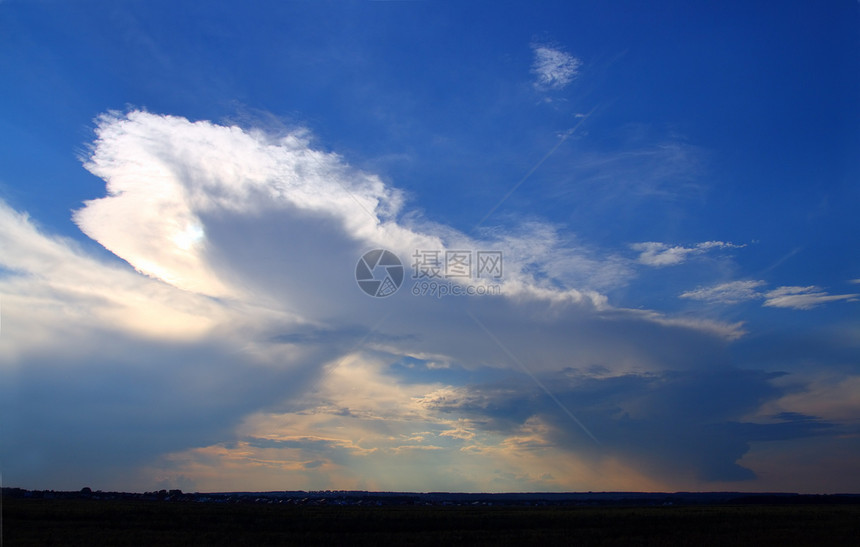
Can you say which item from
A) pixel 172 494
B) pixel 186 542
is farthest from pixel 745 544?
pixel 172 494

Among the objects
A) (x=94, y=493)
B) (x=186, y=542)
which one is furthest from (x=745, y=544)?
(x=94, y=493)

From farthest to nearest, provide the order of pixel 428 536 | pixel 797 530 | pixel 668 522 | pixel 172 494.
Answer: pixel 172 494 < pixel 668 522 < pixel 797 530 < pixel 428 536

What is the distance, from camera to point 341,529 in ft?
176

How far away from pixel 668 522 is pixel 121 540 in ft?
180

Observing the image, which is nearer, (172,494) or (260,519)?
(260,519)

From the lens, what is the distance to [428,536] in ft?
153

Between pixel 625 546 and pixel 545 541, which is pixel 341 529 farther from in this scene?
pixel 625 546

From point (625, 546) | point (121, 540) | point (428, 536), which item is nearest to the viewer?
point (625, 546)

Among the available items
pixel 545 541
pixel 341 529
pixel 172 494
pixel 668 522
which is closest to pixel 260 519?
pixel 341 529

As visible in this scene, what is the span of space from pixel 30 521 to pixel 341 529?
1282 inches

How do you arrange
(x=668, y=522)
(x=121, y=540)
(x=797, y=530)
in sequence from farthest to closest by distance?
(x=668, y=522) < (x=797, y=530) < (x=121, y=540)

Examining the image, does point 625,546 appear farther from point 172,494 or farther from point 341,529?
point 172,494

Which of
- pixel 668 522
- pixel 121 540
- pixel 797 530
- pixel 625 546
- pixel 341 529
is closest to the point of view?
pixel 625 546

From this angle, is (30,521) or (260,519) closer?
(30,521)
